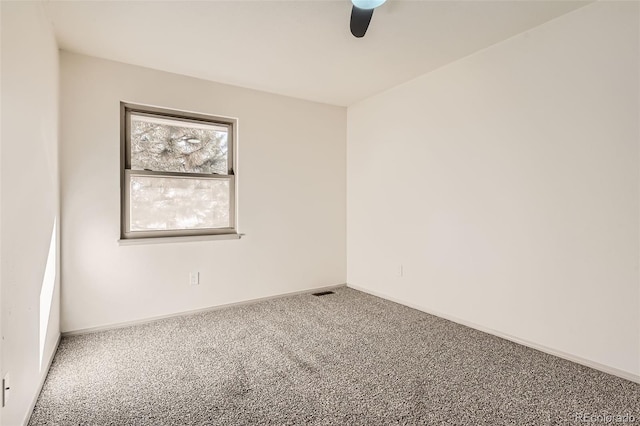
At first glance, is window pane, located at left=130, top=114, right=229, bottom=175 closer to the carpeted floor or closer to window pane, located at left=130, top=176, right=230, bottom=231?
window pane, located at left=130, top=176, right=230, bottom=231

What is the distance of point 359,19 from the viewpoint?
1923 millimetres

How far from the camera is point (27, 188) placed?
1.72 metres

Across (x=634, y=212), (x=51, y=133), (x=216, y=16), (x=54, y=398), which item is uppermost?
(x=216, y=16)

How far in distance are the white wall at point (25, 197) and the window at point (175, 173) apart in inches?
31.4

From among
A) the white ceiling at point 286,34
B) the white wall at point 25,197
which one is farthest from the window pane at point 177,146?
the white wall at point 25,197

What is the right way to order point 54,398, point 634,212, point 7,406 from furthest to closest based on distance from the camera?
point 634,212 → point 54,398 → point 7,406

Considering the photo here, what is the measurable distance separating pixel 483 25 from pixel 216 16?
192 centimetres

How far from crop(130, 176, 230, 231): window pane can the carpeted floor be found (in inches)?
38.8

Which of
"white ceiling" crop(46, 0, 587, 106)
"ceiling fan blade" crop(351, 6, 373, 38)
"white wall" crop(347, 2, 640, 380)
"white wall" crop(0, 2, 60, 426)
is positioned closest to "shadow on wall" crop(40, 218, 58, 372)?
"white wall" crop(0, 2, 60, 426)

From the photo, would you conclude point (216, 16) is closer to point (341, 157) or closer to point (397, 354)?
point (341, 157)

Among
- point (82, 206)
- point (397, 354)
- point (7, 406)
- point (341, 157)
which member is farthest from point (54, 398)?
point (341, 157)

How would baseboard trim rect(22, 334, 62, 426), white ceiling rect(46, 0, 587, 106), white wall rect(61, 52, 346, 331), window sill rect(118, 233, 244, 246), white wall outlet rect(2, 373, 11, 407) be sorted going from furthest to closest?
A: window sill rect(118, 233, 244, 246), white wall rect(61, 52, 346, 331), white ceiling rect(46, 0, 587, 106), baseboard trim rect(22, 334, 62, 426), white wall outlet rect(2, 373, 11, 407)

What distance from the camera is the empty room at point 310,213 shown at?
6.02 ft

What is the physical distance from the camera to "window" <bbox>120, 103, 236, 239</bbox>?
10.3 ft
